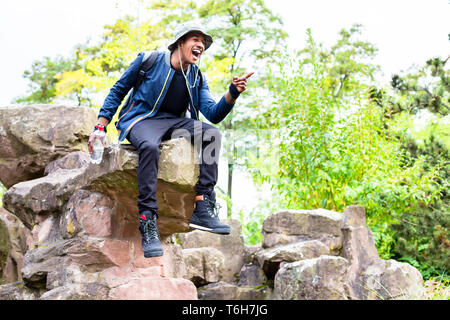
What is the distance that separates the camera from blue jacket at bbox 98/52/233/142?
3758 mm

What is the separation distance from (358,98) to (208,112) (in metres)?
4.57

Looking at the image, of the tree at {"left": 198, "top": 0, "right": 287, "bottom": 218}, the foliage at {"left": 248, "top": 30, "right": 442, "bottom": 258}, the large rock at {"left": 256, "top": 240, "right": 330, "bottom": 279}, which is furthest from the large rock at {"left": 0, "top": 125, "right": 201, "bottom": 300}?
the tree at {"left": 198, "top": 0, "right": 287, "bottom": 218}

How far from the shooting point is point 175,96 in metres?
3.85

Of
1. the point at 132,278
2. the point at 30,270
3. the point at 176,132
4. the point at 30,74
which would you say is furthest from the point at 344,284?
the point at 30,74

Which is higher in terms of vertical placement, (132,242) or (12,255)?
(132,242)

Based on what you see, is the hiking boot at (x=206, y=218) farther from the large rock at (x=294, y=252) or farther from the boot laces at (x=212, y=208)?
the large rock at (x=294, y=252)

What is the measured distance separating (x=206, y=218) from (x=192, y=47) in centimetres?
137

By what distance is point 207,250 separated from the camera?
6668 mm

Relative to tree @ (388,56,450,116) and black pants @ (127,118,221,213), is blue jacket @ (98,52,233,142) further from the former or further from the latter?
tree @ (388,56,450,116)

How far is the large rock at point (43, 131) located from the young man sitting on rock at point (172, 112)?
165 cm

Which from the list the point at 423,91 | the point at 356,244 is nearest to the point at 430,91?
the point at 423,91

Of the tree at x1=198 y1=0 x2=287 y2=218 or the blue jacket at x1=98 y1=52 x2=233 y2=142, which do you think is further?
the tree at x1=198 y1=0 x2=287 y2=218

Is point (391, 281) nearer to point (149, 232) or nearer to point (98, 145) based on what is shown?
point (149, 232)
